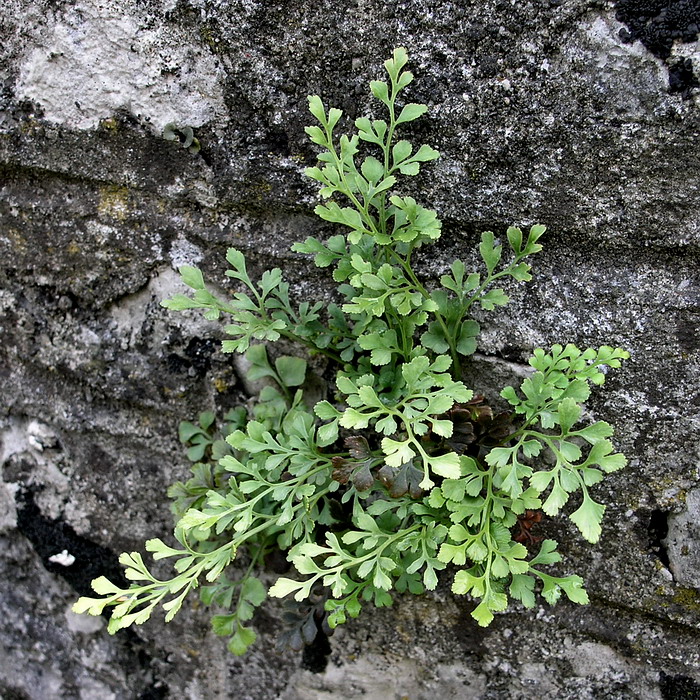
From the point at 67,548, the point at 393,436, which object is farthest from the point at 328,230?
the point at 67,548

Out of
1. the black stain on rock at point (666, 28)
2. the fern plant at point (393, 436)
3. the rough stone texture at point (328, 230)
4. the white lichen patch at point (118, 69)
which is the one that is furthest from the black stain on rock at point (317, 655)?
the black stain on rock at point (666, 28)

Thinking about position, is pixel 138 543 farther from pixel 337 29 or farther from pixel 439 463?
pixel 337 29

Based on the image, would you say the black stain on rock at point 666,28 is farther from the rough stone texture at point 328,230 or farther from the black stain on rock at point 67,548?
the black stain on rock at point 67,548

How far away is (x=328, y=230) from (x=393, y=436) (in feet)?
1.43

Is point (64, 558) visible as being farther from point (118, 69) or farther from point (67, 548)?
point (118, 69)

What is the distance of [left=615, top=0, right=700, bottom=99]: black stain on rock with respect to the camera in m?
1.07

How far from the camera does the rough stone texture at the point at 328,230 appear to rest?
1.18 m

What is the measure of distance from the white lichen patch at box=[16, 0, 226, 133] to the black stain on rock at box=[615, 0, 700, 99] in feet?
2.44

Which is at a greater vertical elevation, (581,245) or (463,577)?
(581,245)

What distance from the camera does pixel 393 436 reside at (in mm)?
1302

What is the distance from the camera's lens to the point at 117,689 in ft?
6.43

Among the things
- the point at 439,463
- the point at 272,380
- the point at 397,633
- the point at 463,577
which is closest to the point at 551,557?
the point at 463,577

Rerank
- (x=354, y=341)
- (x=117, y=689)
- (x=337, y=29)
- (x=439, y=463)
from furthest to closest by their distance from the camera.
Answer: (x=117, y=689), (x=354, y=341), (x=337, y=29), (x=439, y=463)

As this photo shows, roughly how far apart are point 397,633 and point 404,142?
1.12 metres
